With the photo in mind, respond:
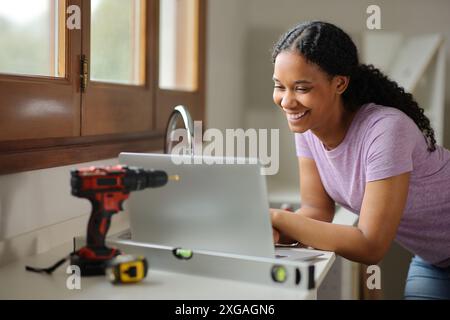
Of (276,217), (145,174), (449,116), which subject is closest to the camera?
(145,174)

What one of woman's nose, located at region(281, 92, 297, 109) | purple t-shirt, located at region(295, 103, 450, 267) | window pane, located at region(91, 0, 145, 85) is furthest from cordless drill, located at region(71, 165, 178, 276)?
window pane, located at region(91, 0, 145, 85)

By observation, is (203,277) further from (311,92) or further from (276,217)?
(311,92)

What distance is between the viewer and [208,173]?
1.05m

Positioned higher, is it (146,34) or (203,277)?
(146,34)

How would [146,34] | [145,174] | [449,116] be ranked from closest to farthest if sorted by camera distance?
[145,174] < [146,34] < [449,116]

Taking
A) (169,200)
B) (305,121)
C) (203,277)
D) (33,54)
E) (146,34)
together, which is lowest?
(203,277)

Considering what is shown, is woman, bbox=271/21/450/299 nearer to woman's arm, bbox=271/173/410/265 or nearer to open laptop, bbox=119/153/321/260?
woman's arm, bbox=271/173/410/265

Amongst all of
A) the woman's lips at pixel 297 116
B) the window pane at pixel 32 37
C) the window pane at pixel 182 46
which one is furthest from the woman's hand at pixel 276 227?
the window pane at pixel 182 46

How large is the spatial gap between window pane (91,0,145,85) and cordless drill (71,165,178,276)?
0.74m

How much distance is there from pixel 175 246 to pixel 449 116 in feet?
6.64

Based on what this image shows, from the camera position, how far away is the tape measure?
1.02 meters

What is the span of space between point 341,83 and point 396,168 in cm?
27

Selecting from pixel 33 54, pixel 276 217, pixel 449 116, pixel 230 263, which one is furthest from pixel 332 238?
pixel 449 116

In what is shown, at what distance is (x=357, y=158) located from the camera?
4.53ft
